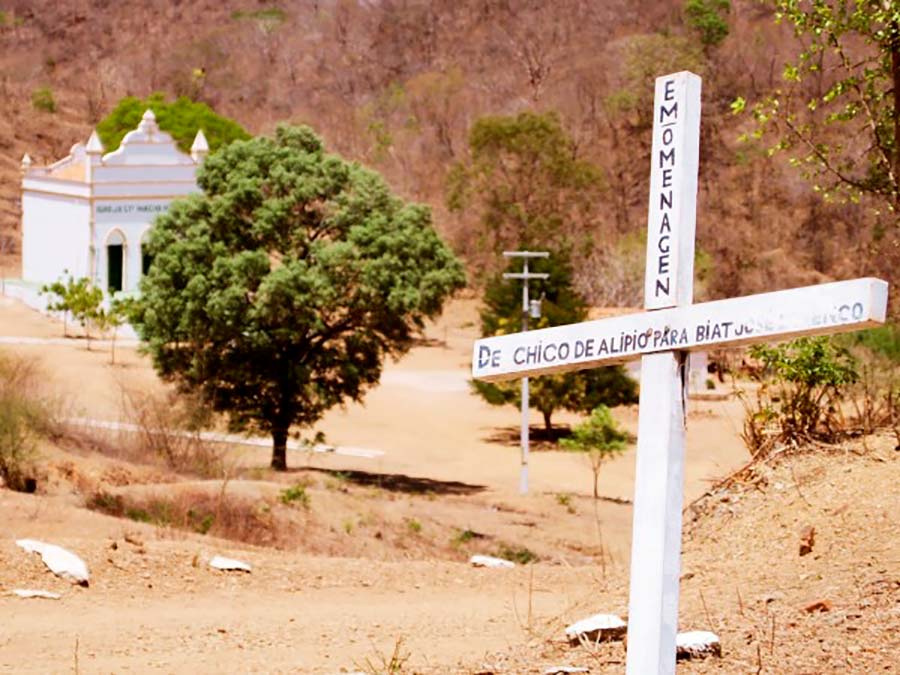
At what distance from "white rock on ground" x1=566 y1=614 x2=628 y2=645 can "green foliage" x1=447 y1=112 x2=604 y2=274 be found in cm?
4822

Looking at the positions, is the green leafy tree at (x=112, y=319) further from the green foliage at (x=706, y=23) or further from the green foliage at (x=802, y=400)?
the green foliage at (x=706, y=23)

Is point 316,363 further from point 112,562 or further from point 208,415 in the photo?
point 112,562

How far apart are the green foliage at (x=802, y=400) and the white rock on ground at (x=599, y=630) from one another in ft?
9.44

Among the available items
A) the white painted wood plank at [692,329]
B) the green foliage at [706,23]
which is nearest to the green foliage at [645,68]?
the green foliage at [706,23]

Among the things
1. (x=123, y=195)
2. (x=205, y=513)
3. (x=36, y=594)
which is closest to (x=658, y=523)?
(x=36, y=594)

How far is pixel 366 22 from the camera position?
88875 millimetres

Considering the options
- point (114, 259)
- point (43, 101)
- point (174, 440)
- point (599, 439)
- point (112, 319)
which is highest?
point (43, 101)

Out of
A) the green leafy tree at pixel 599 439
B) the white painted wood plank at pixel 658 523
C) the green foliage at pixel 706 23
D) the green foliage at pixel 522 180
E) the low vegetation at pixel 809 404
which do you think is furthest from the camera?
the green foliage at pixel 706 23

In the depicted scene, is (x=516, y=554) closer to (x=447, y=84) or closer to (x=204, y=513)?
(x=204, y=513)

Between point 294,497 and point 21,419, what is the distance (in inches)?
155

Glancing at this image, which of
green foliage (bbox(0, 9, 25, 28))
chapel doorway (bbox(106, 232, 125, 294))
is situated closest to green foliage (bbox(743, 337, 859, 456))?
chapel doorway (bbox(106, 232, 125, 294))

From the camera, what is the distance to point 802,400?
11.4 meters

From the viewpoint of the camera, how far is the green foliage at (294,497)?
67.7 ft

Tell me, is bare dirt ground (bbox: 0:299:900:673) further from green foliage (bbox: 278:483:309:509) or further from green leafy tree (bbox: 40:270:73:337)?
green leafy tree (bbox: 40:270:73:337)
